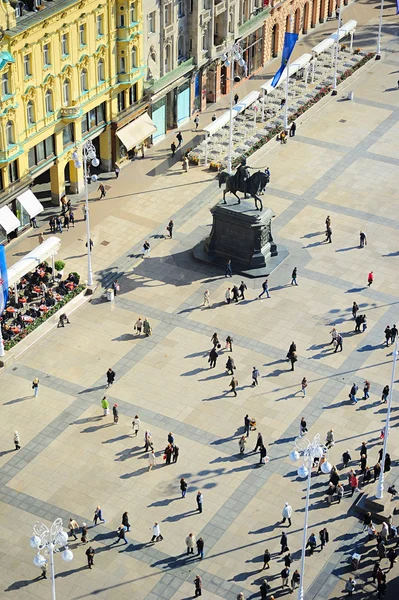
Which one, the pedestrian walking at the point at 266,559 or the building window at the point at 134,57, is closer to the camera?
the pedestrian walking at the point at 266,559

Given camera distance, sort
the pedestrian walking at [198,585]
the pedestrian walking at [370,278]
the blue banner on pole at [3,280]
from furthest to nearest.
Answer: the pedestrian walking at [370,278] → the blue banner on pole at [3,280] → the pedestrian walking at [198,585]

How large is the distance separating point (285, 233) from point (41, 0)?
25638 millimetres

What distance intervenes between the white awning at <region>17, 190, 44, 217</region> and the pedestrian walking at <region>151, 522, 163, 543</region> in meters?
Result: 32.9

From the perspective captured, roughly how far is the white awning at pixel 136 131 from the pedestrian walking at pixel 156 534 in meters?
42.3

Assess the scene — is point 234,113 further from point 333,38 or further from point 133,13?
point 333,38

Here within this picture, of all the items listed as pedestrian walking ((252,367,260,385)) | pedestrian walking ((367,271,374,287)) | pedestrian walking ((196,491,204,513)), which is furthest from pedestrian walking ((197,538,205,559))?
pedestrian walking ((367,271,374,287))

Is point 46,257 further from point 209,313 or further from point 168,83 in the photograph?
point 168,83

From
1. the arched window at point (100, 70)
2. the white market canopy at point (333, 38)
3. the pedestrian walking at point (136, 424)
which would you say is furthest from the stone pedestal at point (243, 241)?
the white market canopy at point (333, 38)

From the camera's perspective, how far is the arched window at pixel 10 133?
296 feet

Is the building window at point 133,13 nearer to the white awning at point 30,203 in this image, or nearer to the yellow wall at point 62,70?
the yellow wall at point 62,70

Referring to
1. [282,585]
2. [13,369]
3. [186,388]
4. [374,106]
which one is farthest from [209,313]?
[374,106]

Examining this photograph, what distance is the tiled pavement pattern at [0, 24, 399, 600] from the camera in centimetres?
6881

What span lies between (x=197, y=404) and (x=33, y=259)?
1633 centimetres

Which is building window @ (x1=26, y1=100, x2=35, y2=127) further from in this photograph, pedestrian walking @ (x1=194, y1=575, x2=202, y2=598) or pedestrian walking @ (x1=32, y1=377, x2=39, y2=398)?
pedestrian walking @ (x1=194, y1=575, x2=202, y2=598)
